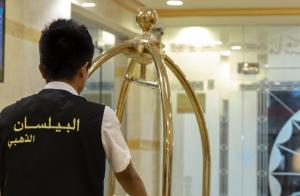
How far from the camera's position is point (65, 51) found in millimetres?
1645

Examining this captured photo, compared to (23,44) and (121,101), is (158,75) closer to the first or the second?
(121,101)

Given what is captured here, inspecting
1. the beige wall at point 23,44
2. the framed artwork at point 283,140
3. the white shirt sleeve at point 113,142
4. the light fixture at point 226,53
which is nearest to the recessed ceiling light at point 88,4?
the beige wall at point 23,44

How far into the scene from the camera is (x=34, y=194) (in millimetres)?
1609

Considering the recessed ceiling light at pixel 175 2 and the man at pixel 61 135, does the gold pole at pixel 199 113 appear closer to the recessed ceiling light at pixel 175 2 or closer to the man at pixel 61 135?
the man at pixel 61 135

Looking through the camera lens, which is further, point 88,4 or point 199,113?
point 88,4

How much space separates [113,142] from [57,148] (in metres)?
0.14

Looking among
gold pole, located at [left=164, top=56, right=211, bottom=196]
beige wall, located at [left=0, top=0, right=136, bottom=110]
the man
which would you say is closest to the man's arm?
the man

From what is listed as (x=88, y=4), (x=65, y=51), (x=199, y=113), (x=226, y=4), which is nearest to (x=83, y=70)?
(x=65, y=51)

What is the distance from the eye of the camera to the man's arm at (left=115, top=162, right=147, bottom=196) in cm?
168

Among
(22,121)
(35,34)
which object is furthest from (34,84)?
(22,121)

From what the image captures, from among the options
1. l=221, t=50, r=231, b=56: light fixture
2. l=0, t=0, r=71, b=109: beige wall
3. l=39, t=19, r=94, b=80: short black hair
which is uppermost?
l=221, t=50, r=231, b=56: light fixture

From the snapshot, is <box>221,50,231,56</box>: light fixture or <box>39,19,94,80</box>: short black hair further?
<box>221,50,231,56</box>: light fixture

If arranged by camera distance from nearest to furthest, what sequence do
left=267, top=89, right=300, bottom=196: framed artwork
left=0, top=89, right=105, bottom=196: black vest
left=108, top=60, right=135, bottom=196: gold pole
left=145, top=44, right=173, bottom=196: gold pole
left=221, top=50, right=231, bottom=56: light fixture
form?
1. left=0, top=89, right=105, bottom=196: black vest
2. left=145, top=44, right=173, bottom=196: gold pole
3. left=108, top=60, right=135, bottom=196: gold pole
4. left=267, top=89, right=300, bottom=196: framed artwork
5. left=221, top=50, right=231, bottom=56: light fixture

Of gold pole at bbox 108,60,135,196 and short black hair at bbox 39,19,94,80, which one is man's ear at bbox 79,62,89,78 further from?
gold pole at bbox 108,60,135,196
